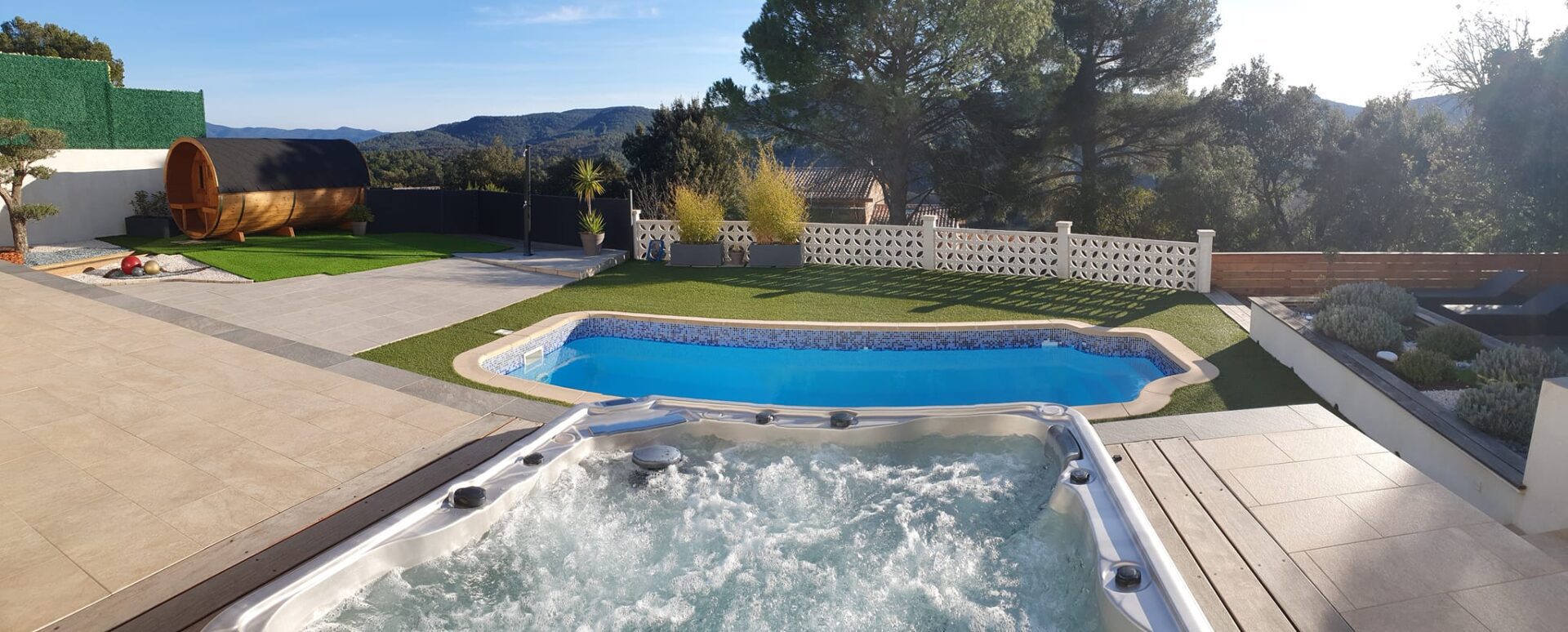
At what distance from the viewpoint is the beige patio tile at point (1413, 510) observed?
3111 mm

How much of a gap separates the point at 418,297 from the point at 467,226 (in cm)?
727

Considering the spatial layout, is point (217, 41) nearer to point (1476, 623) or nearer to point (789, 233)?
point (789, 233)

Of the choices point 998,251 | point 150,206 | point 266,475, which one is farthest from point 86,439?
point 150,206

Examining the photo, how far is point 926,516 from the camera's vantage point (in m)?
3.80

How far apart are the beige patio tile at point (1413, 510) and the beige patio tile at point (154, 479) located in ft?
16.3

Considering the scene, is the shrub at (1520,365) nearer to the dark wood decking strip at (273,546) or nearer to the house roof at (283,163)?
the dark wood decking strip at (273,546)

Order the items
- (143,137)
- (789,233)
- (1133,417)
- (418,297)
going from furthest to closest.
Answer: (143,137) < (789,233) < (418,297) < (1133,417)

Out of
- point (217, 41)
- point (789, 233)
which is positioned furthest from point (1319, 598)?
point (217, 41)

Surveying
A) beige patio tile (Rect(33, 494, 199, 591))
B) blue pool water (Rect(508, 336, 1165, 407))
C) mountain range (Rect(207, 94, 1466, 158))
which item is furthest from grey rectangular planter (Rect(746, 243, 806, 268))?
mountain range (Rect(207, 94, 1466, 158))

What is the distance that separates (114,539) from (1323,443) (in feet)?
17.8

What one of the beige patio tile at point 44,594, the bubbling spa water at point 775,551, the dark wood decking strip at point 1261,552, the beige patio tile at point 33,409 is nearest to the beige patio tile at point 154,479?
the beige patio tile at point 44,594

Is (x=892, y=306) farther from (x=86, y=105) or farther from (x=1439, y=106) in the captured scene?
(x=86, y=105)

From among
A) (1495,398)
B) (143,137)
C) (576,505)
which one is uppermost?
(143,137)

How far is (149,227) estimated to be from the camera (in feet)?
42.2
